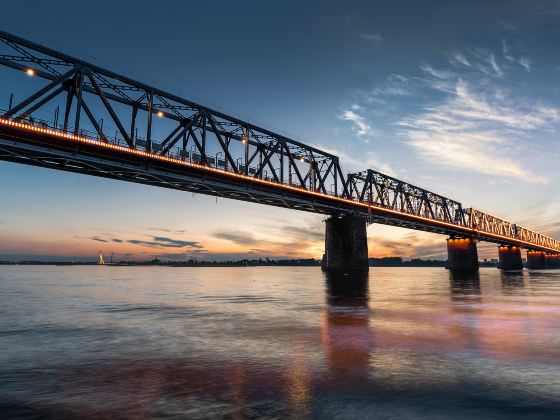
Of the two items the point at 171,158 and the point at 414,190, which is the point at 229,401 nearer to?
the point at 171,158

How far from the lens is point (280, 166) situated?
73.5 m

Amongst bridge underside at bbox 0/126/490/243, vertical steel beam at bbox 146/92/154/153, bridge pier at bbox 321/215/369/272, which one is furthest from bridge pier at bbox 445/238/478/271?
vertical steel beam at bbox 146/92/154/153

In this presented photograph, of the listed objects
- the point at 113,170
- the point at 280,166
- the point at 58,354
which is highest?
the point at 280,166

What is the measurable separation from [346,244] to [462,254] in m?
70.0

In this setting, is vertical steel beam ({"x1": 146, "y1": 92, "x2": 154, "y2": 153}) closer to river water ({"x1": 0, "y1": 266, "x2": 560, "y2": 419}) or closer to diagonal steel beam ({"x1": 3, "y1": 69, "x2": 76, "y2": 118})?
diagonal steel beam ({"x1": 3, "y1": 69, "x2": 76, "y2": 118})

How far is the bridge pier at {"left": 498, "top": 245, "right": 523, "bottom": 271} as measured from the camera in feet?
577

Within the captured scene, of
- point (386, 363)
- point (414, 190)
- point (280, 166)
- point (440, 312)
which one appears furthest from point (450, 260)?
point (386, 363)

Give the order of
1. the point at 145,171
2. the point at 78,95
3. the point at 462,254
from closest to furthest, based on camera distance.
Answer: the point at 78,95, the point at 145,171, the point at 462,254

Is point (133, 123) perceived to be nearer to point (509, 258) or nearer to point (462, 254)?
point (462, 254)

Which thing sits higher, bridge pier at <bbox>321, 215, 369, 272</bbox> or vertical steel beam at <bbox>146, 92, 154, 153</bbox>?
vertical steel beam at <bbox>146, 92, 154, 153</bbox>

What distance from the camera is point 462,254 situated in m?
137

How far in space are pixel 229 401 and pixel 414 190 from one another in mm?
130601

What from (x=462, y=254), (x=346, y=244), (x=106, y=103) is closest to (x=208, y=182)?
(x=106, y=103)

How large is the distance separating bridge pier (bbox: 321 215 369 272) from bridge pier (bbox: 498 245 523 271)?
12077 centimetres
